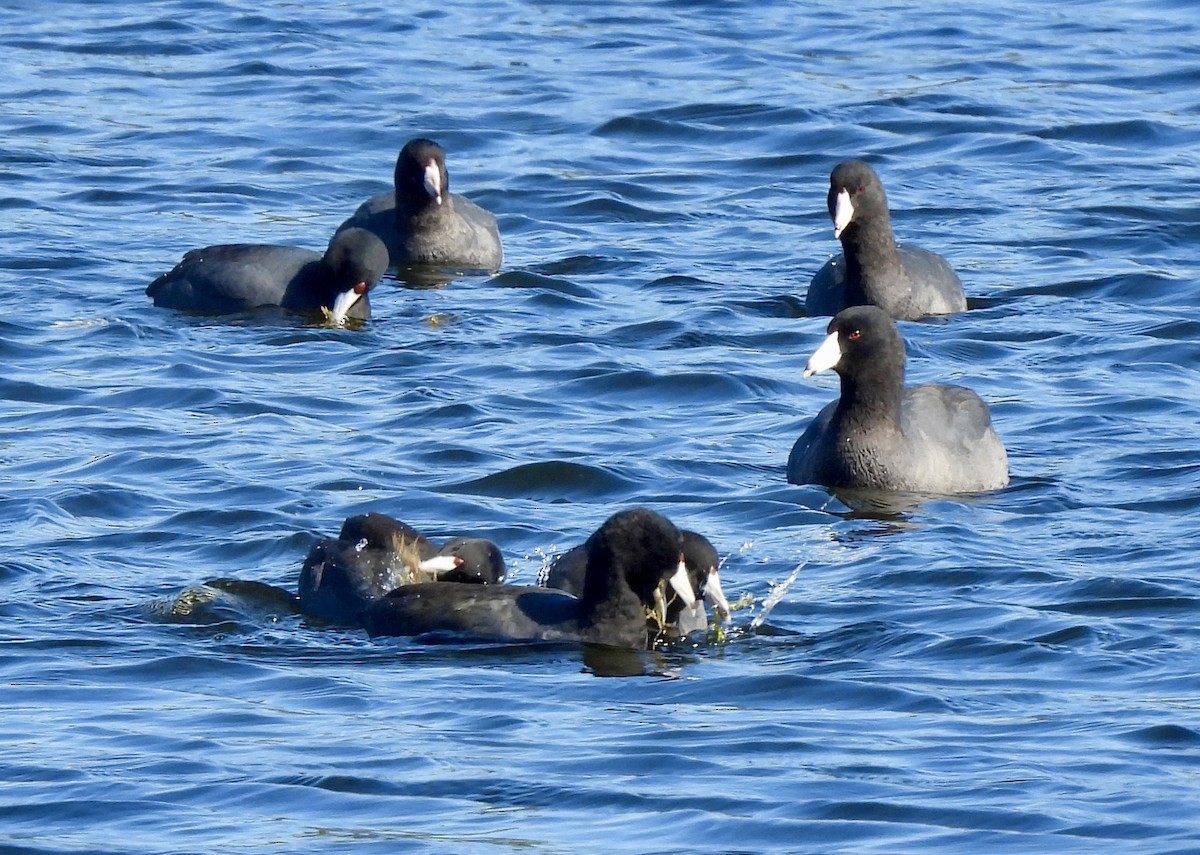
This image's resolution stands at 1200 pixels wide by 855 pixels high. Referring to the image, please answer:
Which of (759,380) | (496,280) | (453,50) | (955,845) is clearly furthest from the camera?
(453,50)

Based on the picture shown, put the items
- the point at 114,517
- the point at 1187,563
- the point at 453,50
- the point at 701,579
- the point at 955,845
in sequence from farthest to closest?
the point at 453,50 < the point at 114,517 < the point at 1187,563 < the point at 701,579 < the point at 955,845

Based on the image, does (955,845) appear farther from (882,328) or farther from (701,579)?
(882,328)

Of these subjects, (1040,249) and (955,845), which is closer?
(955,845)

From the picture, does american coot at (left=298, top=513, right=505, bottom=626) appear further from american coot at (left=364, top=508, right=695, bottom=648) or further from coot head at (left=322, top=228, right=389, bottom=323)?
coot head at (left=322, top=228, right=389, bottom=323)

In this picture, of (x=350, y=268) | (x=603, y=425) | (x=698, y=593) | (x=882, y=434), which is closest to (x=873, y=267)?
(x=603, y=425)

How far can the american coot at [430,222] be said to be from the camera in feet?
52.2

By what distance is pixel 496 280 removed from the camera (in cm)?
1553

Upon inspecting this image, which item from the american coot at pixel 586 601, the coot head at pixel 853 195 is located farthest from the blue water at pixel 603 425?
the coot head at pixel 853 195

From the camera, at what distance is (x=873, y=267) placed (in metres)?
14.3

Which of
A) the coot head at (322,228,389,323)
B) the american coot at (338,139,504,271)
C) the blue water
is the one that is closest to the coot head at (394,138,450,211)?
the american coot at (338,139,504,271)

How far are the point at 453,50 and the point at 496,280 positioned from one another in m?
6.99

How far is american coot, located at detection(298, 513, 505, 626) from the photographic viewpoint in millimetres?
9266

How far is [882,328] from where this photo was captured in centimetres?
1160

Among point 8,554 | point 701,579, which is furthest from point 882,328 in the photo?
point 8,554
